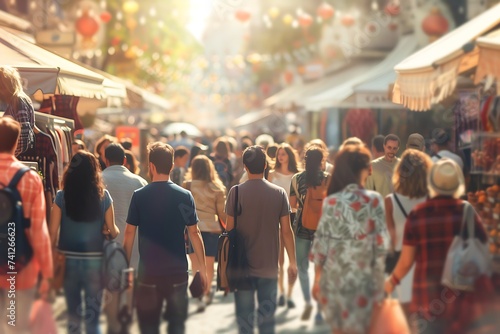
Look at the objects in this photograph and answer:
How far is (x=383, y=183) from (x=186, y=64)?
3411 centimetres

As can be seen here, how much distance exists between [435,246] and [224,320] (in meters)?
3.53

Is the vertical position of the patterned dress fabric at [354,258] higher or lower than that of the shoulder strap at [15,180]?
lower

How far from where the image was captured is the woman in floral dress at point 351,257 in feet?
22.9

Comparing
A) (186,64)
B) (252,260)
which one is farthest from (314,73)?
(252,260)

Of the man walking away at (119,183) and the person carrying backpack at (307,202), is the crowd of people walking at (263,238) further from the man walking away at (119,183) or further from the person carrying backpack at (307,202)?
the person carrying backpack at (307,202)

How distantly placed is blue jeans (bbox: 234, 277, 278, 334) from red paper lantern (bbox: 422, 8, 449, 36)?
17.4m

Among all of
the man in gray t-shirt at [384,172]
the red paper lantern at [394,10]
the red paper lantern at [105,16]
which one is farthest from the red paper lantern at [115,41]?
the man in gray t-shirt at [384,172]

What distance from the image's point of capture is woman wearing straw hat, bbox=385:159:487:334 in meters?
7.05

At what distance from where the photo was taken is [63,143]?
11.3 meters

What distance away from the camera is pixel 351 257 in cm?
700

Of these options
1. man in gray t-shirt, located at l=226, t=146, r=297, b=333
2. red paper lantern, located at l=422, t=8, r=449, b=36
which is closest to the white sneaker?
man in gray t-shirt, located at l=226, t=146, r=297, b=333

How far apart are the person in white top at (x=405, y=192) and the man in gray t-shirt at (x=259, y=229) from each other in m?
1.13

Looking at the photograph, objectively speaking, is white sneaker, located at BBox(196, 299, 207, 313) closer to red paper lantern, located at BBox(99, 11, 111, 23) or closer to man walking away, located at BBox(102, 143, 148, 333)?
man walking away, located at BBox(102, 143, 148, 333)

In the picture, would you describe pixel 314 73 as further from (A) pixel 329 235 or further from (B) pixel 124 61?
(A) pixel 329 235
